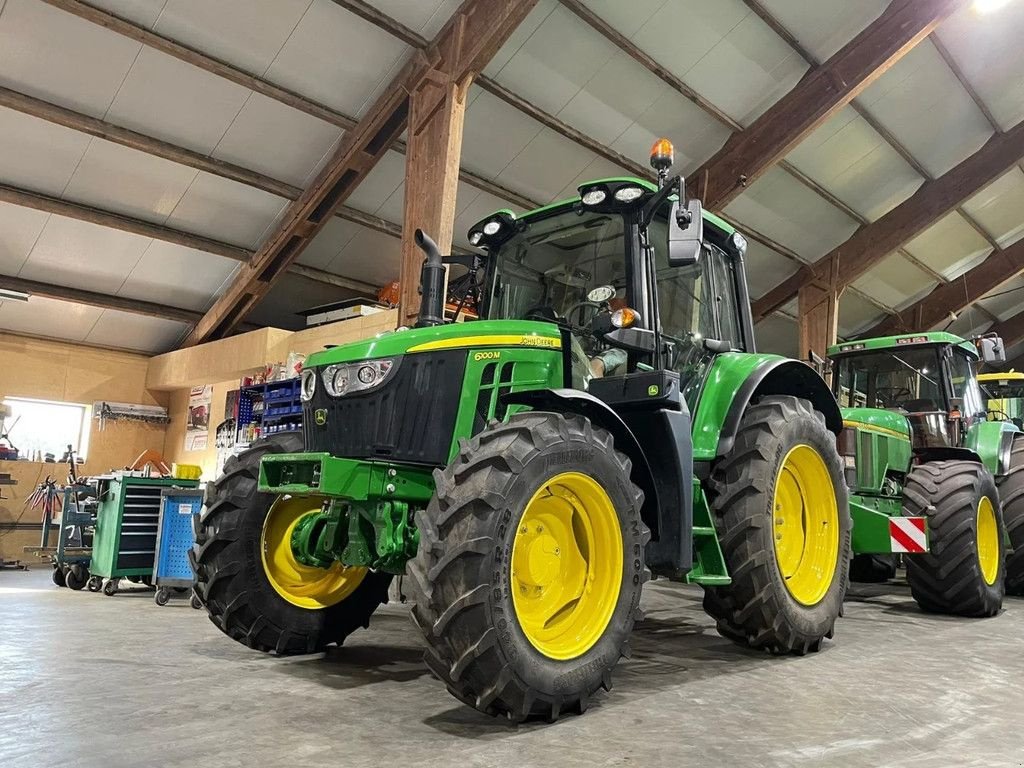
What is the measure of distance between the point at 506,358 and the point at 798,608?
77.6 inches

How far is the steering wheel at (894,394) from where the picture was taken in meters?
6.93

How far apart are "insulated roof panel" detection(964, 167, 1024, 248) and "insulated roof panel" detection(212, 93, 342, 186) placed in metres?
11.0

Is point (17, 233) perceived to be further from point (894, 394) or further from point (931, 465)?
point (931, 465)

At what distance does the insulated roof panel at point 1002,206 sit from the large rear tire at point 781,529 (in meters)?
11.5

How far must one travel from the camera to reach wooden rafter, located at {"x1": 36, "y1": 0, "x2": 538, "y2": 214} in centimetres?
694

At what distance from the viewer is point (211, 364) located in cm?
1059

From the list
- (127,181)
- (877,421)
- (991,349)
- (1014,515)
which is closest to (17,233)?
(127,181)

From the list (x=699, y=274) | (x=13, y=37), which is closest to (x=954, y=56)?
(x=699, y=274)

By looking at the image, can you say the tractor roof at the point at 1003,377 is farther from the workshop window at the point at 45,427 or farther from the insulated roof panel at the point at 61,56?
the workshop window at the point at 45,427

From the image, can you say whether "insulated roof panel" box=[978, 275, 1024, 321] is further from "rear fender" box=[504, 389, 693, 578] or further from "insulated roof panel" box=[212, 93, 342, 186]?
"rear fender" box=[504, 389, 693, 578]

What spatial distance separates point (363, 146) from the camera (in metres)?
8.73

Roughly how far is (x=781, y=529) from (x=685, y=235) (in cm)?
181

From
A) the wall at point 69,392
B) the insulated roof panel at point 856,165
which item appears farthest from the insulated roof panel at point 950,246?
the wall at point 69,392

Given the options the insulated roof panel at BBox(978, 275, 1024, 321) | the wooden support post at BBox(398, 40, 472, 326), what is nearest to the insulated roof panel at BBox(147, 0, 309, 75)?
the wooden support post at BBox(398, 40, 472, 326)
